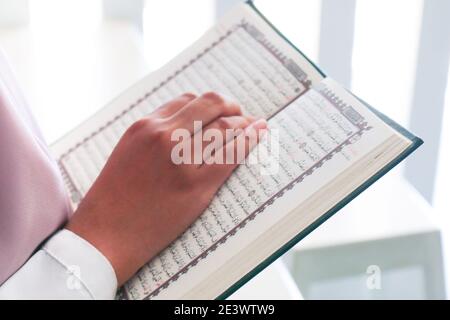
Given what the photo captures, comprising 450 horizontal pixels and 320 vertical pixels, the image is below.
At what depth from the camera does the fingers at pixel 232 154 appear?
1.79ft

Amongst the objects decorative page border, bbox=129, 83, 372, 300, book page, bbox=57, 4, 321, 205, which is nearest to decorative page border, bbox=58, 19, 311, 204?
book page, bbox=57, 4, 321, 205

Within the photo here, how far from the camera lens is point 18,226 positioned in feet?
1.71

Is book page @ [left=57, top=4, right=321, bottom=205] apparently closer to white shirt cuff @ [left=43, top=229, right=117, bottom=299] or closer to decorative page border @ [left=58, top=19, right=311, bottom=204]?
decorative page border @ [left=58, top=19, right=311, bottom=204]

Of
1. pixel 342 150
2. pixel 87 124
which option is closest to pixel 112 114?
pixel 87 124

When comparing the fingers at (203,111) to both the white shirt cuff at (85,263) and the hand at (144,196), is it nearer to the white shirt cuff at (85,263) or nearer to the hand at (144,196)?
the hand at (144,196)

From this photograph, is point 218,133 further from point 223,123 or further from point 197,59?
point 197,59

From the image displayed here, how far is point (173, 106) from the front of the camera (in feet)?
2.02

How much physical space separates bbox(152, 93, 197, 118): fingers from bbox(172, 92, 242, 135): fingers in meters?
0.02

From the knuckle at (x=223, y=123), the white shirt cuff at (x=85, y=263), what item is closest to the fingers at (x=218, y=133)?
the knuckle at (x=223, y=123)

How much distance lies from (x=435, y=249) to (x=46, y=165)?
490mm

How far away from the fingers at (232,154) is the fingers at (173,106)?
71 mm

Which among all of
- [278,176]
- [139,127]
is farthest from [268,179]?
[139,127]

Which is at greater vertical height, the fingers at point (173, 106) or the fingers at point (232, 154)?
the fingers at point (173, 106)

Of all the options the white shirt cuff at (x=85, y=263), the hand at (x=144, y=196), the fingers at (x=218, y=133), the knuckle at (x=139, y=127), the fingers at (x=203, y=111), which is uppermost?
the fingers at (x=203, y=111)
